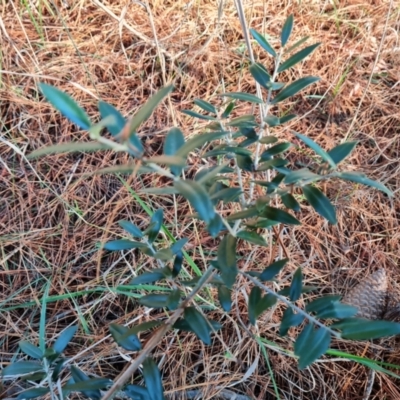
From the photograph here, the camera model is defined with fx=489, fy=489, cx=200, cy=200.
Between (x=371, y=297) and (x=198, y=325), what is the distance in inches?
25.8

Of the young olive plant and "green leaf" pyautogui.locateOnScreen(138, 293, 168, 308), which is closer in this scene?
the young olive plant

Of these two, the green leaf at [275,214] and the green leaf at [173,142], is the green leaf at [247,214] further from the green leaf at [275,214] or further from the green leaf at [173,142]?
the green leaf at [173,142]

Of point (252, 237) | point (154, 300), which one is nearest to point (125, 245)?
point (154, 300)

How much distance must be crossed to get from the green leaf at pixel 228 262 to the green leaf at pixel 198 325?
0.25 feet

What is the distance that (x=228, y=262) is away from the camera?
728 mm

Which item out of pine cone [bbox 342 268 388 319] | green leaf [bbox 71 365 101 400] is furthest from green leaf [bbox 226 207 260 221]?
pine cone [bbox 342 268 388 319]

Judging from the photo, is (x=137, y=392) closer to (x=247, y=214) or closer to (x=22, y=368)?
(x=22, y=368)

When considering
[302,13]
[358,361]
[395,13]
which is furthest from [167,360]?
[395,13]

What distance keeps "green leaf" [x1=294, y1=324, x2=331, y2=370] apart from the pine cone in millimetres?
572

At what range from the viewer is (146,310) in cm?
122

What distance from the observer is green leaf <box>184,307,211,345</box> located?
0.74 metres

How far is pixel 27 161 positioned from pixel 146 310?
A: 0.61 m

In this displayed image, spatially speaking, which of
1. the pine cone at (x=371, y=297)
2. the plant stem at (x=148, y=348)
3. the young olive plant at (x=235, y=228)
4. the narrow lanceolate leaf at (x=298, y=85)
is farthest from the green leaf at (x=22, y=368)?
the pine cone at (x=371, y=297)

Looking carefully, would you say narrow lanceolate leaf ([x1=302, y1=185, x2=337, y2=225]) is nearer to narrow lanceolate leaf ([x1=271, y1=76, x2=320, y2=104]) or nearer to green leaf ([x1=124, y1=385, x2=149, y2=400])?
narrow lanceolate leaf ([x1=271, y1=76, x2=320, y2=104])
